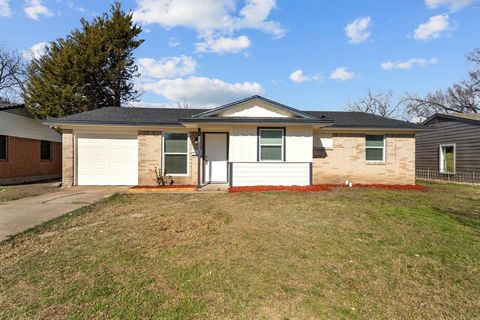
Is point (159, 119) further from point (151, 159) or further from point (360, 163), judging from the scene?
point (360, 163)

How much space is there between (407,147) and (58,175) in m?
19.5

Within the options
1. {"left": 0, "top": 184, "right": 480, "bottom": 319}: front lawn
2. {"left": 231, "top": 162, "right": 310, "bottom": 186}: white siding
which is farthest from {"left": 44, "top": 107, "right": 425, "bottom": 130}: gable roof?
{"left": 0, "top": 184, "right": 480, "bottom": 319}: front lawn

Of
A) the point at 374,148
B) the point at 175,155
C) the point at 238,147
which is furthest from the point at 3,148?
the point at 374,148

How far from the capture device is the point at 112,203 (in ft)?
28.1

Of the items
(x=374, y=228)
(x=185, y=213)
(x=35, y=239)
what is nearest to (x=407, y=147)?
(x=374, y=228)

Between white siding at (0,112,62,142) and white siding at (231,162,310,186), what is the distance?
11504 mm

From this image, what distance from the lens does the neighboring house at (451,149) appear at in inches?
636

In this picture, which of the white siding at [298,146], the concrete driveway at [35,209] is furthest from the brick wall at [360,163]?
the concrete driveway at [35,209]

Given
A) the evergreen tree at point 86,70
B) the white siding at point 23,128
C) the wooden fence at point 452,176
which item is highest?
the evergreen tree at point 86,70

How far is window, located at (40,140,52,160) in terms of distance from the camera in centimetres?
1761

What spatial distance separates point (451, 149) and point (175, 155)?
1602cm

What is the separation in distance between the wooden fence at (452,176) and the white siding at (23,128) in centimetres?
2295

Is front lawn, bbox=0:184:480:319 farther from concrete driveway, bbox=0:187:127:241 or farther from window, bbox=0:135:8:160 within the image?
window, bbox=0:135:8:160

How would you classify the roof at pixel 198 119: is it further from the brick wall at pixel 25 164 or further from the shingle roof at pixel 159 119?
the brick wall at pixel 25 164
